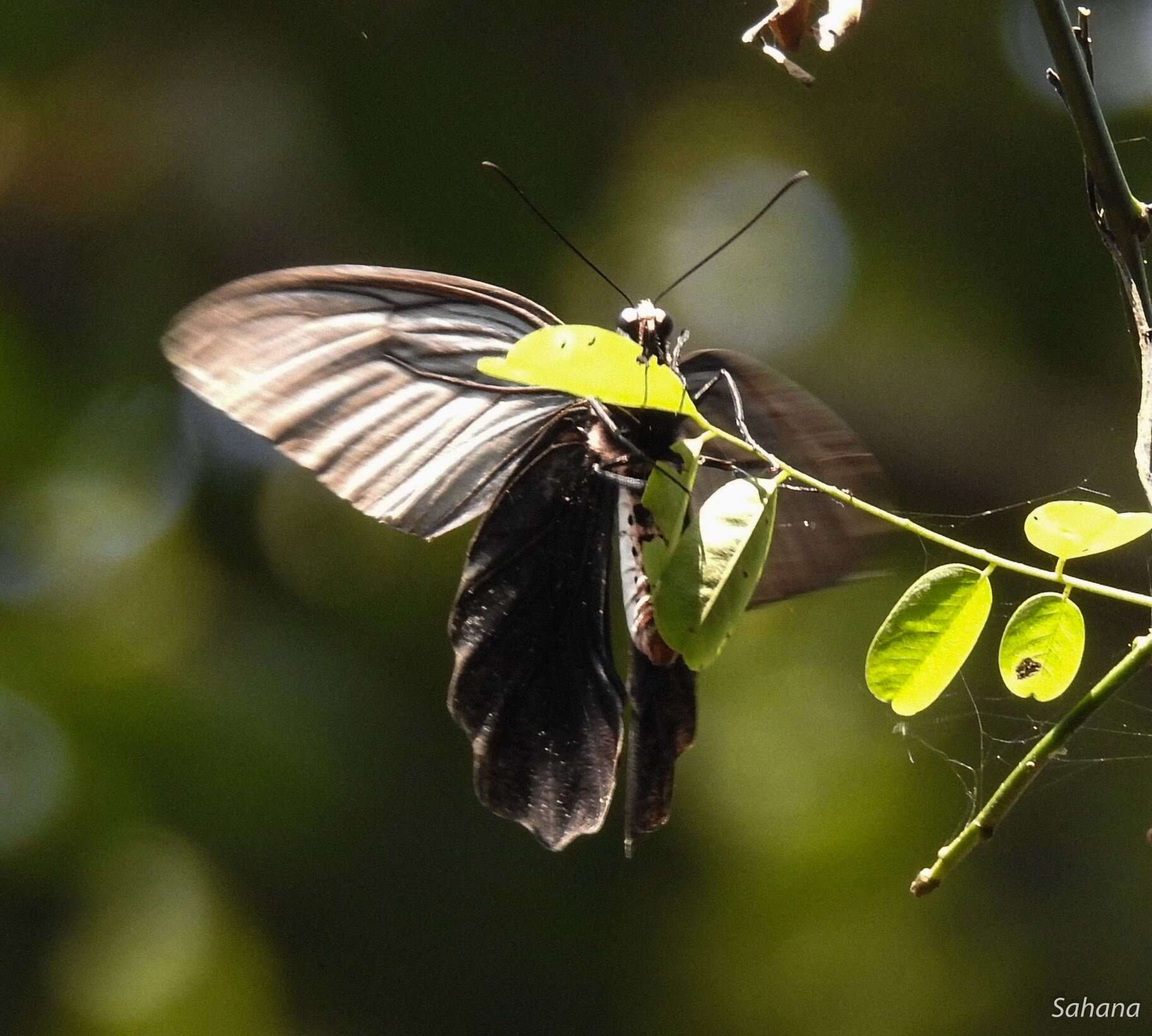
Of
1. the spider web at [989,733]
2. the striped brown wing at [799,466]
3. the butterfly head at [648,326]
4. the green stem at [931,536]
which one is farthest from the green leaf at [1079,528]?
the spider web at [989,733]

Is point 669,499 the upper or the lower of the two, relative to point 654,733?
upper

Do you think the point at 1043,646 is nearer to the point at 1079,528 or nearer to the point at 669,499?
the point at 1079,528

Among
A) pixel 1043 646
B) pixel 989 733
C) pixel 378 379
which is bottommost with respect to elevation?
pixel 989 733

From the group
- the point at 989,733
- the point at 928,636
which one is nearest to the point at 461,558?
the point at 989,733

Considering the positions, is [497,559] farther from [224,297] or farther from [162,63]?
[162,63]

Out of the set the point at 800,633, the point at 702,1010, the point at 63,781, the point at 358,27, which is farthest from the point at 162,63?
the point at 702,1010
